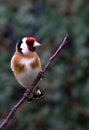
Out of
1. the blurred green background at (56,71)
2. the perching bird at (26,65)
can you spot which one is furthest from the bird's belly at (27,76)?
the blurred green background at (56,71)

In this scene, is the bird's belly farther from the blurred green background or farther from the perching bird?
the blurred green background

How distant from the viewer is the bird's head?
2.56 meters

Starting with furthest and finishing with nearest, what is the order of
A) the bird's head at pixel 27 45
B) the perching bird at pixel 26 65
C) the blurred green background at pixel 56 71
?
the blurred green background at pixel 56 71
the perching bird at pixel 26 65
the bird's head at pixel 27 45

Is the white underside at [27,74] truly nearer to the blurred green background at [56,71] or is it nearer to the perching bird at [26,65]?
the perching bird at [26,65]

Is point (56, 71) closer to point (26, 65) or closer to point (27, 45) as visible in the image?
point (26, 65)

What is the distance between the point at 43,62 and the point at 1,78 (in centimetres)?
34

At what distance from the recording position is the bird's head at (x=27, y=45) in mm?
2562

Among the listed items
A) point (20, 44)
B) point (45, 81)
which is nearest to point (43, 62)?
point (45, 81)

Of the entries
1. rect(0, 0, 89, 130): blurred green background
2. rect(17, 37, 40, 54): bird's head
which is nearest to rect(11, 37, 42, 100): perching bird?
rect(17, 37, 40, 54): bird's head

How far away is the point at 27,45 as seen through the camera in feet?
8.58

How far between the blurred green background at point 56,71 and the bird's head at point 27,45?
159 centimetres

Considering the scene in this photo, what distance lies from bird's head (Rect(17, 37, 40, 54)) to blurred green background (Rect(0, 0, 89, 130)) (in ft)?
5.22

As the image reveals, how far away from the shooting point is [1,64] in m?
4.43

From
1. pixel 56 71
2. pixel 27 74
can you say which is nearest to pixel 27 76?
pixel 27 74
